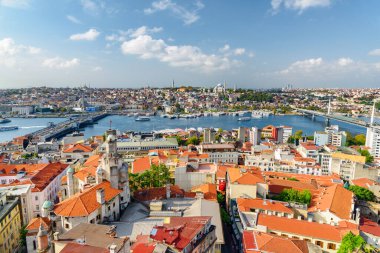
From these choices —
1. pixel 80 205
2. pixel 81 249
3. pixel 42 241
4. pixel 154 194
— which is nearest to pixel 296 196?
pixel 154 194

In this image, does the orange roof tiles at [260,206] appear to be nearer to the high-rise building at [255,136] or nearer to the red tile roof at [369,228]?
the red tile roof at [369,228]

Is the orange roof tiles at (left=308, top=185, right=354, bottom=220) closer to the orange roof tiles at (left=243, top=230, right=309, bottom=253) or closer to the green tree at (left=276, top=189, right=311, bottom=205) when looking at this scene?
the green tree at (left=276, top=189, right=311, bottom=205)

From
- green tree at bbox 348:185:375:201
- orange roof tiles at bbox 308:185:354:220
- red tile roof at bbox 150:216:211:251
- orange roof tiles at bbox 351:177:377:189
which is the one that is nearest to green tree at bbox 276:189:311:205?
orange roof tiles at bbox 308:185:354:220

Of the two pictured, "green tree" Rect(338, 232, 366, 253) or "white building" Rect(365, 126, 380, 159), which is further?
"white building" Rect(365, 126, 380, 159)

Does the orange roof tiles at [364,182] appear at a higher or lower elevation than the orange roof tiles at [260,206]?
lower

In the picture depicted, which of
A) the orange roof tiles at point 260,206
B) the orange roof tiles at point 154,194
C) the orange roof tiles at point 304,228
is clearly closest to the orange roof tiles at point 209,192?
the orange roof tiles at point 154,194

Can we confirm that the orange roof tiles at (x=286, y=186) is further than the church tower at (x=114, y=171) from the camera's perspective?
Yes
